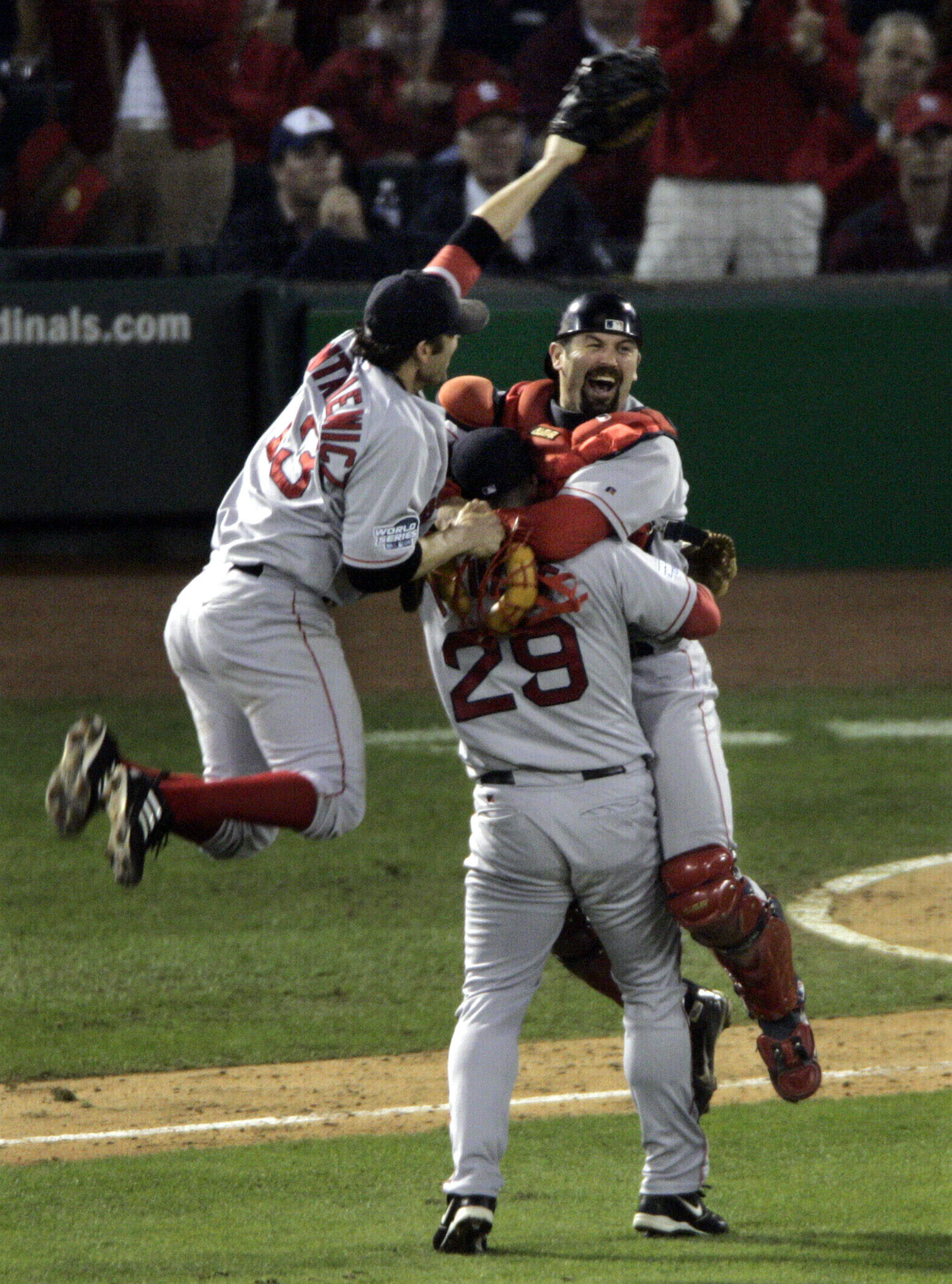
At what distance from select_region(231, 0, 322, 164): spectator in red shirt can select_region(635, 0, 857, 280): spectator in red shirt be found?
220 centimetres

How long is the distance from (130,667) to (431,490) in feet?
20.2

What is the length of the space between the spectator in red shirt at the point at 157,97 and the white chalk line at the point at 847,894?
601 cm

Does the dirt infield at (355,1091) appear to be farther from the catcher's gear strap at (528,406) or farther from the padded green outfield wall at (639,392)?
the padded green outfield wall at (639,392)

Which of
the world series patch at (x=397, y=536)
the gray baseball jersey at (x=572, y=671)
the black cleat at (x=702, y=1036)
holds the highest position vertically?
the world series patch at (x=397, y=536)

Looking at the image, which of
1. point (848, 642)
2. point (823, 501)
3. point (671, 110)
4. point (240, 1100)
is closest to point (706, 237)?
point (671, 110)

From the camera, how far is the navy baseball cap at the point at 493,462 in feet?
13.3

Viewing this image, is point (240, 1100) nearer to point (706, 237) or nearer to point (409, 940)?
point (409, 940)

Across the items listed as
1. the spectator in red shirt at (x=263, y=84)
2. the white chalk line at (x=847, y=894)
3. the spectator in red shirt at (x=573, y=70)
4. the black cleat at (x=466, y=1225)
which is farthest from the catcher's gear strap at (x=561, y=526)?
the spectator in red shirt at (x=263, y=84)

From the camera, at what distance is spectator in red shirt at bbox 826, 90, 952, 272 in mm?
11422

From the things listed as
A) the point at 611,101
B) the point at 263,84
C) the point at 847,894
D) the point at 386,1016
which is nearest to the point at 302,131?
the point at 263,84

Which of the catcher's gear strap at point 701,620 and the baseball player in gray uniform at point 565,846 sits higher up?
the catcher's gear strap at point 701,620

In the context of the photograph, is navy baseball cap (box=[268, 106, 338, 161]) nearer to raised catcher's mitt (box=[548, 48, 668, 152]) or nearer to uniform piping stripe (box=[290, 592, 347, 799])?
raised catcher's mitt (box=[548, 48, 668, 152])

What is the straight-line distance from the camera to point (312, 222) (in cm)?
1130

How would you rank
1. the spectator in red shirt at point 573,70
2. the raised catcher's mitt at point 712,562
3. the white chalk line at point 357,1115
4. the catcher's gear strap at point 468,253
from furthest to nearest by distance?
the spectator in red shirt at point 573,70
the white chalk line at point 357,1115
the catcher's gear strap at point 468,253
the raised catcher's mitt at point 712,562
